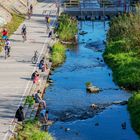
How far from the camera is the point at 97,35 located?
237 ft

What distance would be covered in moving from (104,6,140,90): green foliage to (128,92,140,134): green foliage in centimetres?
526

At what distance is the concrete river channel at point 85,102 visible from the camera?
115 feet

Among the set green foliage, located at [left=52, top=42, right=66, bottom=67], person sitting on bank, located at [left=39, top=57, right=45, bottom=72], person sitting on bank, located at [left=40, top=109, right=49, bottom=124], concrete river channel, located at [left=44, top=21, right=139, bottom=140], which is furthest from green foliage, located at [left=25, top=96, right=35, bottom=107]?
green foliage, located at [left=52, top=42, right=66, bottom=67]

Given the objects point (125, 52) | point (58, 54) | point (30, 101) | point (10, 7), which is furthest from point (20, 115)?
point (10, 7)

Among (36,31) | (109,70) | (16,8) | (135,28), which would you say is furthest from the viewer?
(16,8)

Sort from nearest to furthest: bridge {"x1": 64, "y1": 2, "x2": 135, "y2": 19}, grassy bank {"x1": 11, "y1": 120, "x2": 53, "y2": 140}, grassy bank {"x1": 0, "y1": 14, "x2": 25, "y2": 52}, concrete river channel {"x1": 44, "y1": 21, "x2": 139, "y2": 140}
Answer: grassy bank {"x1": 11, "y1": 120, "x2": 53, "y2": 140} < concrete river channel {"x1": 44, "y1": 21, "x2": 139, "y2": 140} < grassy bank {"x1": 0, "y1": 14, "x2": 25, "y2": 52} < bridge {"x1": 64, "y1": 2, "x2": 135, "y2": 19}

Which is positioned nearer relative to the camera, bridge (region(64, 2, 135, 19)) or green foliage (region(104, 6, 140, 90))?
green foliage (region(104, 6, 140, 90))

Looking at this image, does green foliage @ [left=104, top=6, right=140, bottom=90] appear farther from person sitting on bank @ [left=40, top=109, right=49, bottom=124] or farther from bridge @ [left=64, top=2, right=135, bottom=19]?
bridge @ [left=64, top=2, right=135, bottom=19]

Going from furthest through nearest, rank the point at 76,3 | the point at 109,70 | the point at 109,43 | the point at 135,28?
1. the point at 76,3
2. the point at 109,43
3. the point at 135,28
4. the point at 109,70

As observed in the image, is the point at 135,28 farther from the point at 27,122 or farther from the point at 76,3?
the point at 76,3

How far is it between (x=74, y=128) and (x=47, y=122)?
1880mm

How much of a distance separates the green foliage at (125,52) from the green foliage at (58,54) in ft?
14.6

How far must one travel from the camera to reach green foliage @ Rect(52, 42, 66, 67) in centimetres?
5388

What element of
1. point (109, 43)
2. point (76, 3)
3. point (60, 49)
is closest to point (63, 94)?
point (60, 49)
